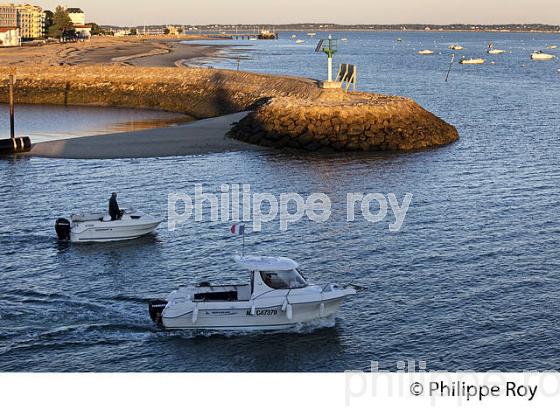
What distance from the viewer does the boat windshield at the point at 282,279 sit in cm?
2670

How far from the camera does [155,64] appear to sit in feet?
407

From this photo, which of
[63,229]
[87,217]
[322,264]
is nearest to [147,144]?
[87,217]

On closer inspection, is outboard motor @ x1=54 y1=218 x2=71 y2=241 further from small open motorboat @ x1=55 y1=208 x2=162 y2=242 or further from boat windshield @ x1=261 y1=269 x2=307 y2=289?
boat windshield @ x1=261 y1=269 x2=307 y2=289

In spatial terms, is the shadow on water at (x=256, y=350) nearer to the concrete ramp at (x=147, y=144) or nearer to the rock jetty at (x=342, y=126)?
the concrete ramp at (x=147, y=144)

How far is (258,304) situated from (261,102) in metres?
51.0

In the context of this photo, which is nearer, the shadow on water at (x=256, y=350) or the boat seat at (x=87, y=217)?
the shadow on water at (x=256, y=350)

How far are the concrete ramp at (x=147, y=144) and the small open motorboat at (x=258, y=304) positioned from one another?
2921 cm

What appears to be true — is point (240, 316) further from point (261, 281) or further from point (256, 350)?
point (256, 350)

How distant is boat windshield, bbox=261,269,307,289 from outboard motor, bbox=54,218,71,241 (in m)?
11.9

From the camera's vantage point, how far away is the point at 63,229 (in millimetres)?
35406

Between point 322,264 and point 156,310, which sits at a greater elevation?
point 156,310

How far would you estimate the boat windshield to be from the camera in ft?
87.6

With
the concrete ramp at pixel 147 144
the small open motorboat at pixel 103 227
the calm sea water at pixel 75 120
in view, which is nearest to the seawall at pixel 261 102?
the concrete ramp at pixel 147 144
